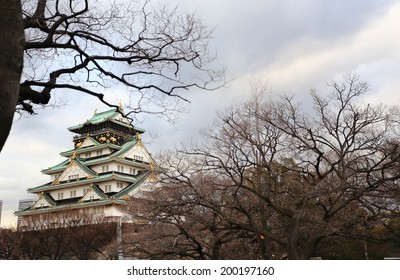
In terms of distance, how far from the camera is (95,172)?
38.4m

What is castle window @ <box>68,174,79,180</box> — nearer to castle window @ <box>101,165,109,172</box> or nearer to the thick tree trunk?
castle window @ <box>101,165,109,172</box>

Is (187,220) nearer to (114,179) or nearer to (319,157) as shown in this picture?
(319,157)

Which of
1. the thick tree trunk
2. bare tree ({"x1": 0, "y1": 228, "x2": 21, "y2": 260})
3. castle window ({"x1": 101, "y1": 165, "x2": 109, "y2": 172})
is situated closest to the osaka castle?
castle window ({"x1": 101, "y1": 165, "x2": 109, "y2": 172})

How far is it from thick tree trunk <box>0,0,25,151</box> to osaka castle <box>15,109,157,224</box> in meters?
31.1

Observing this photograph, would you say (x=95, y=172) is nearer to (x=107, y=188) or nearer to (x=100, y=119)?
(x=107, y=188)

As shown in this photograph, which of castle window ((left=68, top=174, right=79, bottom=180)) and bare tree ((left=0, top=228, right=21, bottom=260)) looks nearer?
bare tree ((left=0, top=228, right=21, bottom=260))

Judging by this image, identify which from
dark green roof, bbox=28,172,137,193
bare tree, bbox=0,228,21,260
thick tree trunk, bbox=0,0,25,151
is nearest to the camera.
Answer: thick tree trunk, bbox=0,0,25,151

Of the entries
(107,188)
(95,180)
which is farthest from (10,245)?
(107,188)

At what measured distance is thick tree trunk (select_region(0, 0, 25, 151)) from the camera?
2.68 metres

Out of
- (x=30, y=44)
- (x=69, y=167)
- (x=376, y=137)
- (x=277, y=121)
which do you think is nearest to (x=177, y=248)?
(x=277, y=121)

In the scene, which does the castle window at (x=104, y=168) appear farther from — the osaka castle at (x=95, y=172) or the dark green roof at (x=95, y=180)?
the dark green roof at (x=95, y=180)

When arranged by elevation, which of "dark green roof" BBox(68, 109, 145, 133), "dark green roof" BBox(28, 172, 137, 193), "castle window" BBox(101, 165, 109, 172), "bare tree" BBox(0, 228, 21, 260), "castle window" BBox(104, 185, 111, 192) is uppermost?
"dark green roof" BBox(68, 109, 145, 133)

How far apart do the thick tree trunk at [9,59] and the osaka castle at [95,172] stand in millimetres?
31087

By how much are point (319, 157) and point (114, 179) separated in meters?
25.8
